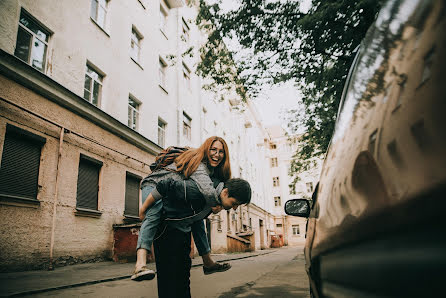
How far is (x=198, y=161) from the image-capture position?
2385mm

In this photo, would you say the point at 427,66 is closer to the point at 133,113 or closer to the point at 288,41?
the point at 288,41

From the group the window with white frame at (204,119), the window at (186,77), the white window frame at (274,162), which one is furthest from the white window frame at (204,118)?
the white window frame at (274,162)

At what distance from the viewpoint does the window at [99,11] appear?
1133cm

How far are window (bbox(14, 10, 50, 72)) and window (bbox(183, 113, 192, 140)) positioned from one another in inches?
408

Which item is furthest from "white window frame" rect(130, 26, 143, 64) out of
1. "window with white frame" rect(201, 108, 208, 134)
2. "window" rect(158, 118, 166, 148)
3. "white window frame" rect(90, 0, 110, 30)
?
"window with white frame" rect(201, 108, 208, 134)

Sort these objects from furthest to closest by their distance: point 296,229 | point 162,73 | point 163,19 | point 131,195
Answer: point 296,229 → point 163,19 → point 162,73 → point 131,195

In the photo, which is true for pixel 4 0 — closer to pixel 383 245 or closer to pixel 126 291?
pixel 126 291

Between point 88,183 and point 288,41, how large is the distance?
739 centimetres

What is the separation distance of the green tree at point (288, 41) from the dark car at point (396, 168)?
669 cm

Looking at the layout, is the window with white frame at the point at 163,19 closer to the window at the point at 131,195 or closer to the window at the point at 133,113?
the window at the point at 133,113

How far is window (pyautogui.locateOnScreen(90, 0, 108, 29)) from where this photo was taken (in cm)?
1133

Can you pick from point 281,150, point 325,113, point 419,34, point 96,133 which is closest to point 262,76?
point 325,113

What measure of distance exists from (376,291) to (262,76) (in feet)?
33.0

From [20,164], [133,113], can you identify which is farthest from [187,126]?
[20,164]
